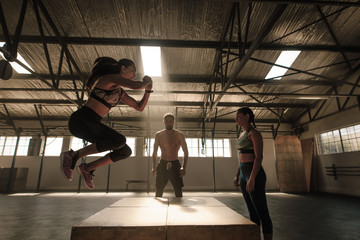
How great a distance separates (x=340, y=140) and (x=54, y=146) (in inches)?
553

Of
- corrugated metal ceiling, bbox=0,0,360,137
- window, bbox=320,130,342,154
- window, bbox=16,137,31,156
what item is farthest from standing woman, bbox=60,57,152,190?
window, bbox=16,137,31,156

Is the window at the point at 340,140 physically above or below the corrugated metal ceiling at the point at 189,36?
below

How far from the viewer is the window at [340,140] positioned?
25.0 feet

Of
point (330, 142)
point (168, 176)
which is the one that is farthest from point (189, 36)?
point (330, 142)

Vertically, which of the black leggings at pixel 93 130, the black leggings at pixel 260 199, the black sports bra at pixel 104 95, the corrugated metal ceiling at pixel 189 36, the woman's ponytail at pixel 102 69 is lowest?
the black leggings at pixel 260 199

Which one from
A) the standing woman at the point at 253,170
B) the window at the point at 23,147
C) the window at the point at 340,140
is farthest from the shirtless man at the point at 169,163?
the window at the point at 23,147

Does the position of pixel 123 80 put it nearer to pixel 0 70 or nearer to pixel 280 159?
pixel 0 70

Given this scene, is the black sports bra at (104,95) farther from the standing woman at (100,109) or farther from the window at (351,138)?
the window at (351,138)

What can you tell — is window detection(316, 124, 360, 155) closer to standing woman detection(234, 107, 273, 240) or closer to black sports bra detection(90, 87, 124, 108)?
standing woman detection(234, 107, 273, 240)

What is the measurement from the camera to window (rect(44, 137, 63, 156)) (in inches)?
433

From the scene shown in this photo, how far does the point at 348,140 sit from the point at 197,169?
672 centimetres

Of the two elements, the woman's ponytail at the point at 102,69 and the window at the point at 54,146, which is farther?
the window at the point at 54,146

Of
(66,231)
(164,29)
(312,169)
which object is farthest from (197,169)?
(66,231)

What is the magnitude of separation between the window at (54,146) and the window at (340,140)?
1354 cm
